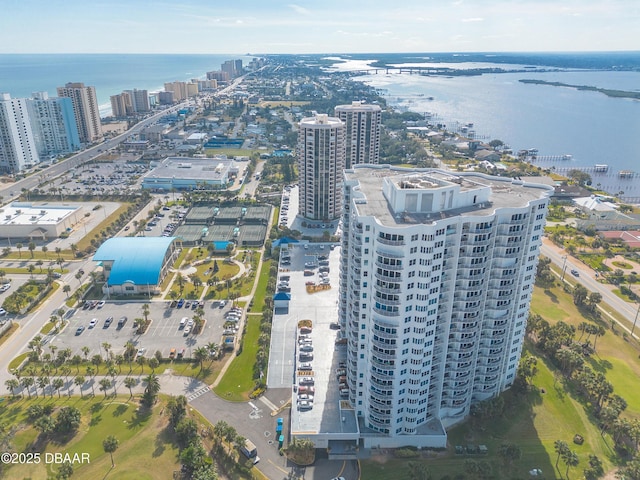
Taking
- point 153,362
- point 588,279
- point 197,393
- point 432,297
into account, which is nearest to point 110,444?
point 197,393

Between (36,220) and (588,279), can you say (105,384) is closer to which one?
(36,220)

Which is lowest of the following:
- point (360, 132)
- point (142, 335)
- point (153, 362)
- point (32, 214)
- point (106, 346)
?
point (142, 335)

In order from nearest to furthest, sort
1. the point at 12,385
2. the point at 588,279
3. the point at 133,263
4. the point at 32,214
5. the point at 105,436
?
1. the point at 105,436
2. the point at 12,385
3. the point at 133,263
4. the point at 588,279
5. the point at 32,214

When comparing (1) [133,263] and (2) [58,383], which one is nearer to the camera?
(2) [58,383]

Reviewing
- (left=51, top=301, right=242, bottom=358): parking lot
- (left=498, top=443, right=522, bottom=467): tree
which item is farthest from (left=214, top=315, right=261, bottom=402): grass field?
(left=498, top=443, right=522, bottom=467): tree

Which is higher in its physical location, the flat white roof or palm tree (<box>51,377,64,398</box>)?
the flat white roof

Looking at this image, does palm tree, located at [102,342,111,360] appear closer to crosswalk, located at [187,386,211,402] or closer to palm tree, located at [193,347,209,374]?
palm tree, located at [193,347,209,374]
